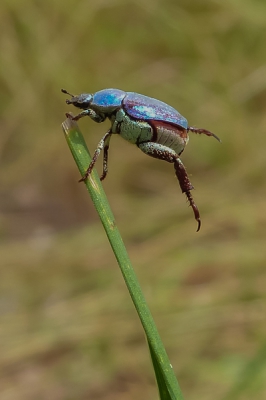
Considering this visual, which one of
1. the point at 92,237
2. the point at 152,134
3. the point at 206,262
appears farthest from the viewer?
the point at 92,237

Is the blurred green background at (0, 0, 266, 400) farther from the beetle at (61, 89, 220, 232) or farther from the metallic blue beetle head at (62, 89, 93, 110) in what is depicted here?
the metallic blue beetle head at (62, 89, 93, 110)

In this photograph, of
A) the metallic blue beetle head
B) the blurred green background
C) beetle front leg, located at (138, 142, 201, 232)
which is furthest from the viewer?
the blurred green background

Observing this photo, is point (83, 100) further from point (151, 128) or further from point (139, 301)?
point (139, 301)

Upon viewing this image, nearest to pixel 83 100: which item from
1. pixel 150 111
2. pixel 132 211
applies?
pixel 150 111

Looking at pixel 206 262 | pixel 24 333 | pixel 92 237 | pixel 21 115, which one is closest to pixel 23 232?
pixel 92 237

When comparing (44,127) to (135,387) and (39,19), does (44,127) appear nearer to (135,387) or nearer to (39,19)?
(39,19)

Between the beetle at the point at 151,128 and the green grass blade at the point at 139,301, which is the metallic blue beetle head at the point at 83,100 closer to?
the beetle at the point at 151,128

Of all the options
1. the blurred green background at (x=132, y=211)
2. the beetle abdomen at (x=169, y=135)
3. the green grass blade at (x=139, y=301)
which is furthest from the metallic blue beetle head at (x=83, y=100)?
the blurred green background at (x=132, y=211)

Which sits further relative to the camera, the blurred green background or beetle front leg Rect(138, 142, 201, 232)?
the blurred green background

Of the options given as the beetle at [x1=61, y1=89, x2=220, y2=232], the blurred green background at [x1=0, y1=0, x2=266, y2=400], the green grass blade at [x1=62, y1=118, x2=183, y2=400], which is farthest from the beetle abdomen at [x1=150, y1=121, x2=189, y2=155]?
the blurred green background at [x1=0, y1=0, x2=266, y2=400]
